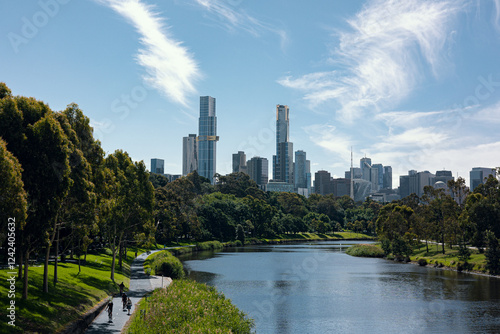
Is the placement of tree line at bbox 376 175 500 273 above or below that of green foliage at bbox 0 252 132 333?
above

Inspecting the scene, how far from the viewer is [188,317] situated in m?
32.0

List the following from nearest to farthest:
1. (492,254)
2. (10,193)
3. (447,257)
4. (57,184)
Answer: (10,193), (57,184), (492,254), (447,257)

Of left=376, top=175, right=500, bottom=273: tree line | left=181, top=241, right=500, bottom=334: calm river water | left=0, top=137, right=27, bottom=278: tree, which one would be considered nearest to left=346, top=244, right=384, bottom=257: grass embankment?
left=376, top=175, right=500, bottom=273: tree line

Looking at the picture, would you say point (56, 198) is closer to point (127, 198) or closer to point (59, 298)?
point (59, 298)

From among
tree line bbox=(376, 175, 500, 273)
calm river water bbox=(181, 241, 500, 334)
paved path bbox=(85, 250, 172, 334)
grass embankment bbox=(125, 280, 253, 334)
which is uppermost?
tree line bbox=(376, 175, 500, 273)

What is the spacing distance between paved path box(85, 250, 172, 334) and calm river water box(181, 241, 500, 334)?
8.81 m

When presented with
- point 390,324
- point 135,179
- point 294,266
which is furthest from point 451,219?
point 135,179

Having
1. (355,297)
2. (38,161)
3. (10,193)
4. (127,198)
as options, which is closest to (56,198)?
(38,161)

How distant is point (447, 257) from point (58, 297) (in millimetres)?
81742

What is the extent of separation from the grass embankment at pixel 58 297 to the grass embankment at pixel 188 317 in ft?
16.1

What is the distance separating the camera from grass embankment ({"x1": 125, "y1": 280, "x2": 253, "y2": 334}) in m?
29.0

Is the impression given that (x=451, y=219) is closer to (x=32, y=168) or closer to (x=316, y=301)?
(x=316, y=301)

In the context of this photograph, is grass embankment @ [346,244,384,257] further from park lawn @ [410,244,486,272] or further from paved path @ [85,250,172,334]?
paved path @ [85,250,172,334]

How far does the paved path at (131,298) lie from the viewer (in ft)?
112
